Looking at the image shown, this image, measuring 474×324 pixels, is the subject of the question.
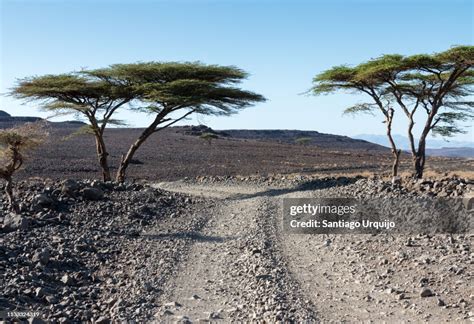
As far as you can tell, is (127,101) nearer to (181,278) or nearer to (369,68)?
(369,68)

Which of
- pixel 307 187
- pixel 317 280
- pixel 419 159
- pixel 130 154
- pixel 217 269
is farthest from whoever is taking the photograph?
pixel 130 154

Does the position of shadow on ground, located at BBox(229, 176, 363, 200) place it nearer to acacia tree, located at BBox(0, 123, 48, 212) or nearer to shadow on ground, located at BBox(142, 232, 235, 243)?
shadow on ground, located at BBox(142, 232, 235, 243)

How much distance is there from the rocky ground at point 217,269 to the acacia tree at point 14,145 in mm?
896

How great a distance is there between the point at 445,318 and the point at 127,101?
736 inches

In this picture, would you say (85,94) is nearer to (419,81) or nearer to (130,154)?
(130,154)

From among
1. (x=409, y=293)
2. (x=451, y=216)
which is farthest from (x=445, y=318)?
(x=451, y=216)

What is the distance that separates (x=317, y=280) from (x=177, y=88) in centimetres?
1407

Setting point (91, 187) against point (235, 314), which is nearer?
point (235, 314)

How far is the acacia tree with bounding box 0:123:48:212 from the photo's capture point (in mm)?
11961

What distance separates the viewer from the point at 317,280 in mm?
7562

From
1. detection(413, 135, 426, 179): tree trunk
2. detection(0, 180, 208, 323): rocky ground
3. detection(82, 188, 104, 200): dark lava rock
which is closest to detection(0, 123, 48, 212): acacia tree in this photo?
detection(0, 180, 208, 323): rocky ground

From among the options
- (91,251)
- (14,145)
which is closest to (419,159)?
(91,251)

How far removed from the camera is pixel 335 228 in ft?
36.3

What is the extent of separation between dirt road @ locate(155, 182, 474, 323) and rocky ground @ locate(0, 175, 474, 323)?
0.02 metres
